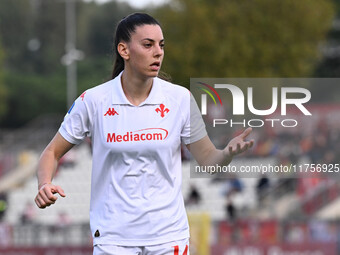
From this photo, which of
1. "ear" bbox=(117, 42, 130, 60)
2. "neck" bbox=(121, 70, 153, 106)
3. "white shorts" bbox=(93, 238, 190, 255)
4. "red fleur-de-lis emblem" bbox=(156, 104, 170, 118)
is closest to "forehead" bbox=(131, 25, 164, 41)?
"ear" bbox=(117, 42, 130, 60)

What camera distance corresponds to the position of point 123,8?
85.2 metres

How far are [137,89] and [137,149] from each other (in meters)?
0.38

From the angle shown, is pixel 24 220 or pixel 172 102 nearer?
pixel 172 102

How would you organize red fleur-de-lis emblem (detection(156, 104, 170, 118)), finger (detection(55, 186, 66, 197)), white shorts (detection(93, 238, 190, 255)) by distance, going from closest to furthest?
finger (detection(55, 186, 66, 197))
white shorts (detection(93, 238, 190, 255))
red fleur-de-lis emblem (detection(156, 104, 170, 118))

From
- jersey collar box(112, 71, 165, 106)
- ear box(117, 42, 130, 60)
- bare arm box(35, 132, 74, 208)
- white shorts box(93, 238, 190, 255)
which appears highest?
ear box(117, 42, 130, 60)

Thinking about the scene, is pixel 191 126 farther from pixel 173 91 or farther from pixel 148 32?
pixel 148 32

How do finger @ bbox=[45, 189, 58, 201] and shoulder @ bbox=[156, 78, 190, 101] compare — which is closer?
finger @ bbox=[45, 189, 58, 201]

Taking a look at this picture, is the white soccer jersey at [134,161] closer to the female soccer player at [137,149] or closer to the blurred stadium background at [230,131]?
the female soccer player at [137,149]

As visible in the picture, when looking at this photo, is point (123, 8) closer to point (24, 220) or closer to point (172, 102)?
point (24, 220)

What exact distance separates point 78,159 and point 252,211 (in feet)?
32.0

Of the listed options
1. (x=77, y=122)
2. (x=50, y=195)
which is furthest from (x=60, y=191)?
(x=77, y=122)

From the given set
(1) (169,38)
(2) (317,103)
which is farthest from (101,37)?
(2) (317,103)

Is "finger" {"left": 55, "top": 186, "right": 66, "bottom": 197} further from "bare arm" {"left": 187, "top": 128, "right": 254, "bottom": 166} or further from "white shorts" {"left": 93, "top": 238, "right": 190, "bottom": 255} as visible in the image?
"bare arm" {"left": 187, "top": 128, "right": 254, "bottom": 166}

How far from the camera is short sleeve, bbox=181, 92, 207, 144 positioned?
567cm
